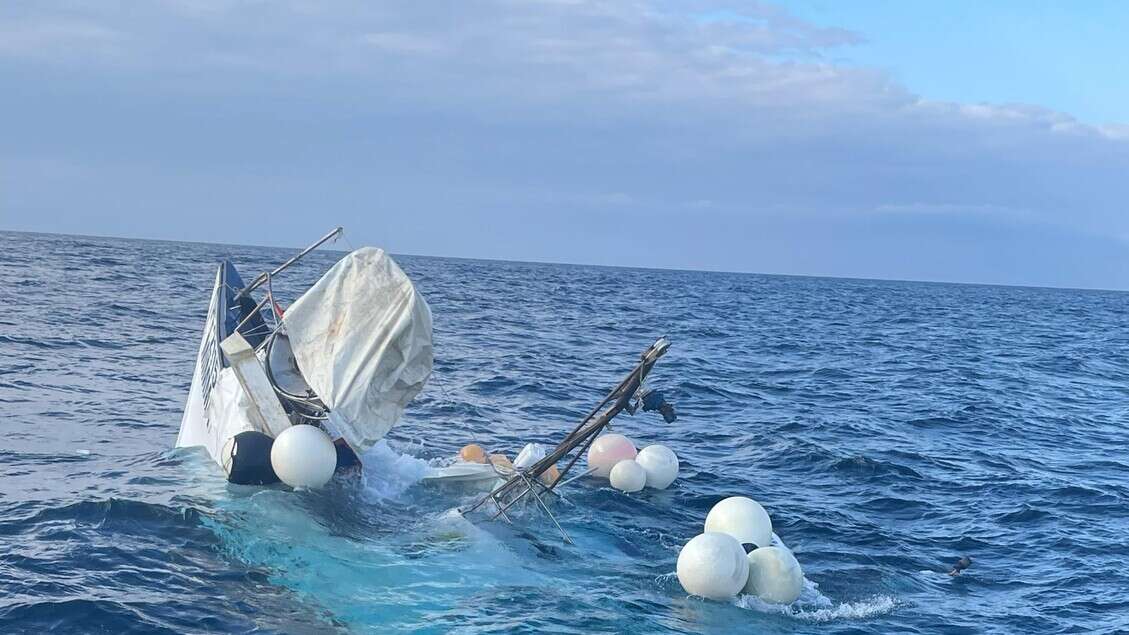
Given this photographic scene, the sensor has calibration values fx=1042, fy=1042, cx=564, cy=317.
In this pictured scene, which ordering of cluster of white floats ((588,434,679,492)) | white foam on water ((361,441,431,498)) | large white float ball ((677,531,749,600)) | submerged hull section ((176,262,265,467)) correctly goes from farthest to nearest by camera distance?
1. cluster of white floats ((588,434,679,492))
2. white foam on water ((361,441,431,498))
3. submerged hull section ((176,262,265,467))
4. large white float ball ((677,531,749,600))

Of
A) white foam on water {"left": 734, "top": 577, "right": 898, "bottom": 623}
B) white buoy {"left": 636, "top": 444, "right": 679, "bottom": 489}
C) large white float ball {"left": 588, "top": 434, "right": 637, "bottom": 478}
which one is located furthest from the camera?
large white float ball {"left": 588, "top": 434, "right": 637, "bottom": 478}

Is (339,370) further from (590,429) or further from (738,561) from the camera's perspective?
(738,561)

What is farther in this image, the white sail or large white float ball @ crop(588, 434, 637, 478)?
large white float ball @ crop(588, 434, 637, 478)

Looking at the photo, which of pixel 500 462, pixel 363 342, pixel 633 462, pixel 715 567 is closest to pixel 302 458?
pixel 363 342

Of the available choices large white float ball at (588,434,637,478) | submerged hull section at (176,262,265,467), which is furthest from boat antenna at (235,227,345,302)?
large white float ball at (588,434,637,478)

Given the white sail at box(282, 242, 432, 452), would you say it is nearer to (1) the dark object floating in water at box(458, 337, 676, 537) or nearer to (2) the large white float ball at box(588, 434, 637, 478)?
(1) the dark object floating in water at box(458, 337, 676, 537)

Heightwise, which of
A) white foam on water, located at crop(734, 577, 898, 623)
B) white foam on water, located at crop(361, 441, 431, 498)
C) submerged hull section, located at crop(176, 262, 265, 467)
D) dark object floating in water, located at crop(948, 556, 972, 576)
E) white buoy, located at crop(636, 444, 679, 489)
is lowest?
white foam on water, located at crop(734, 577, 898, 623)

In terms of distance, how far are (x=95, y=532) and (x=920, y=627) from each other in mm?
9806

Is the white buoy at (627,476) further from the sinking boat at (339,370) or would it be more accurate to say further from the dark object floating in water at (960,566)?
the dark object floating in water at (960,566)

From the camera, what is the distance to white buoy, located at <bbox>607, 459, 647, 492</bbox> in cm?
1662

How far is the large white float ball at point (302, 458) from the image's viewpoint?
13734mm

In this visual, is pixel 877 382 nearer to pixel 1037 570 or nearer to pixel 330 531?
pixel 1037 570

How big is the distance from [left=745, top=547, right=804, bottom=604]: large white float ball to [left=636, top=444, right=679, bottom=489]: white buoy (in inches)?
198

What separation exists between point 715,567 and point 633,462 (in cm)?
525
